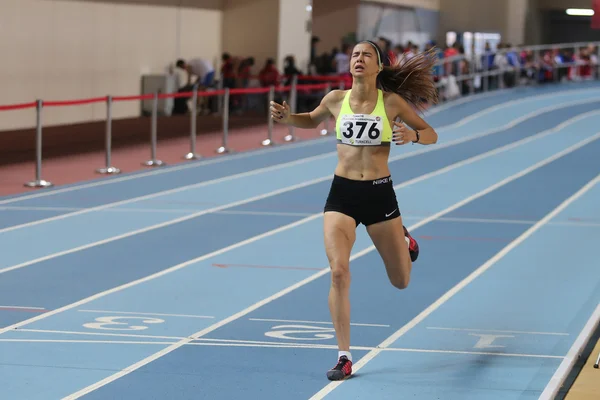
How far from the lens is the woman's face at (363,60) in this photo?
24.7 ft

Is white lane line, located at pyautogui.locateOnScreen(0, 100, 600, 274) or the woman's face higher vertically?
the woman's face

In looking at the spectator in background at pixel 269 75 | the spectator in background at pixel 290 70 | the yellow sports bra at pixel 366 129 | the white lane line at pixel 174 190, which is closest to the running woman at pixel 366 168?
the yellow sports bra at pixel 366 129

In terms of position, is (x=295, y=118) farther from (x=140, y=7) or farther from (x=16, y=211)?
(x=140, y=7)

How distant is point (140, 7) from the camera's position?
2914 cm

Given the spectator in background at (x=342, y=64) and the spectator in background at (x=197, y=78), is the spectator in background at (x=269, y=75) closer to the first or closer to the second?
the spectator in background at (x=197, y=78)

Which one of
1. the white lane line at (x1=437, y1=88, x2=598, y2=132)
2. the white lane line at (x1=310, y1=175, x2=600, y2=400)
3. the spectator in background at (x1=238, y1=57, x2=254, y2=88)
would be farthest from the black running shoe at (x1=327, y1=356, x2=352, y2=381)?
the spectator in background at (x1=238, y1=57, x2=254, y2=88)

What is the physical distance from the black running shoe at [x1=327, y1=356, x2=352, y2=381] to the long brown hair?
72.2 inches

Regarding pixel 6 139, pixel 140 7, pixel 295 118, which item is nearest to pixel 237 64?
pixel 140 7

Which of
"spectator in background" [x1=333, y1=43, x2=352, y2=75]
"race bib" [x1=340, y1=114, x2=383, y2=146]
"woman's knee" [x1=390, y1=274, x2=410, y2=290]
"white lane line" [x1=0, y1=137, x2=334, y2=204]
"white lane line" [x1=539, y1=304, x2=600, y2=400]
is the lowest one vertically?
"white lane line" [x1=0, y1=137, x2=334, y2=204]

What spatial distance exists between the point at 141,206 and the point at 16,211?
154 cm

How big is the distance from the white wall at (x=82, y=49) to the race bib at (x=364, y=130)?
16.6 m

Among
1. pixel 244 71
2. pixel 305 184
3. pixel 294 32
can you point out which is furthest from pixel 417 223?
pixel 294 32

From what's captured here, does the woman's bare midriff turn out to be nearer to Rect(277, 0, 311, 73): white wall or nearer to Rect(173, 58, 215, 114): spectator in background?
Rect(173, 58, 215, 114): spectator in background

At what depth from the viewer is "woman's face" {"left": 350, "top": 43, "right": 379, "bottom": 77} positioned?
7.52 m
